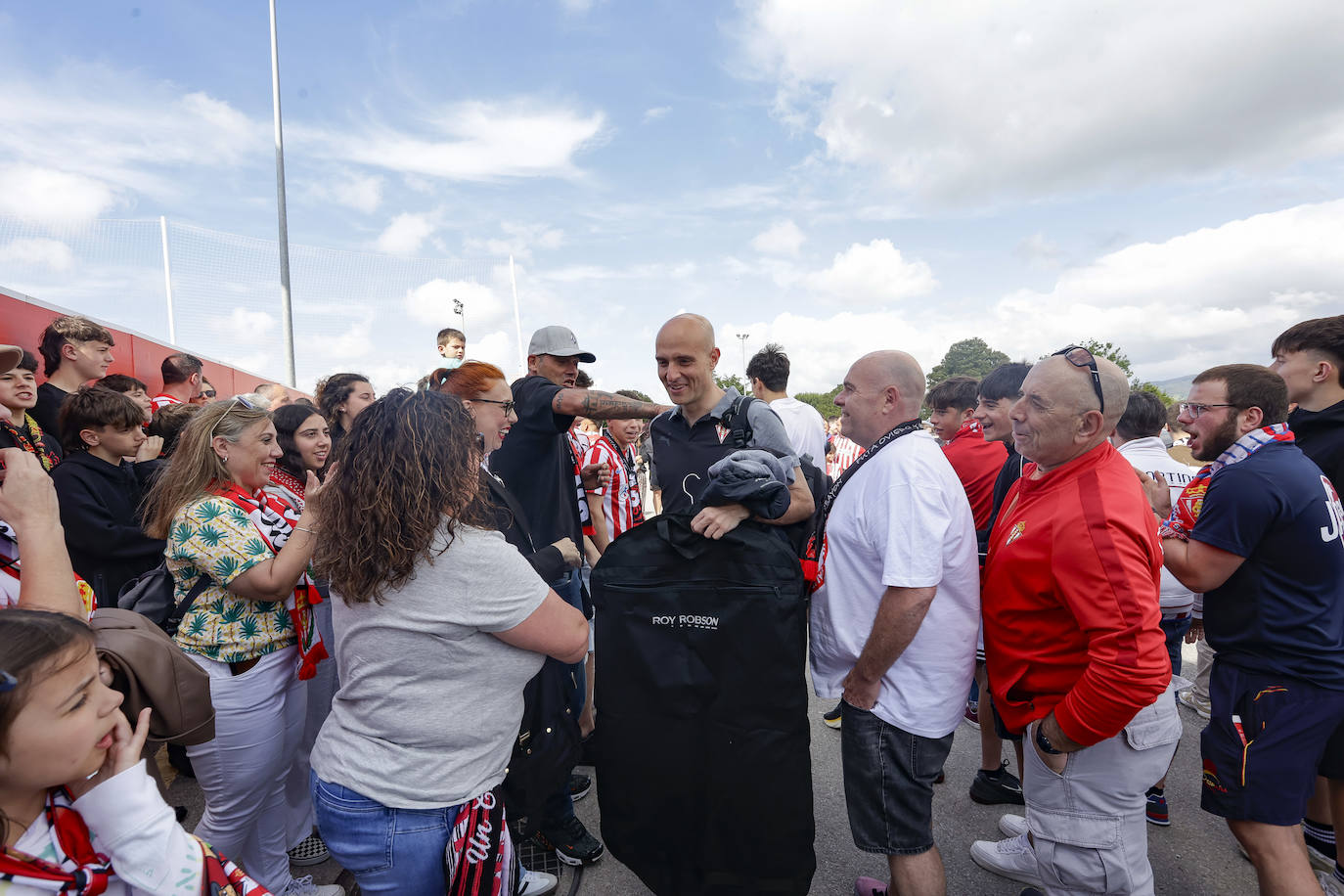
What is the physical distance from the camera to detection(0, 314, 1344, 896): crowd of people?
1535 mm

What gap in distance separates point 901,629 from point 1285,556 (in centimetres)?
146

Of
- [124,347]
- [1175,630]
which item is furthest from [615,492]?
[124,347]

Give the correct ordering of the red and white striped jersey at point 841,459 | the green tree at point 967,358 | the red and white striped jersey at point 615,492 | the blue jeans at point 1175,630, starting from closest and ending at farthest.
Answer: the blue jeans at point 1175,630 → the red and white striped jersey at point 615,492 → the red and white striped jersey at point 841,459 → the green tree at point 967,358

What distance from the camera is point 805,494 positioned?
208 centimetres

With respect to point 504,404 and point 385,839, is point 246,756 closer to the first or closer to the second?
point 385,839

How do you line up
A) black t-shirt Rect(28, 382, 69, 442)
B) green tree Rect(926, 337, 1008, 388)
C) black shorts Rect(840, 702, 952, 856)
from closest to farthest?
black shorts Rect(840, 702, 952, 856) → black t-shirt Rect(28, 382, 69, 442) → green tree Rect(926, 337, 1008, 388)

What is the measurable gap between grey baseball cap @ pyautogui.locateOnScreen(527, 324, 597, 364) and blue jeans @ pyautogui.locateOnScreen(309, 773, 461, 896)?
2.09 metres

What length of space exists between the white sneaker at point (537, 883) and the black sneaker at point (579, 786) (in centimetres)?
62

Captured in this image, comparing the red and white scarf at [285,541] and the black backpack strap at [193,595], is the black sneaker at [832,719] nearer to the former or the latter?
the red and white scarf at [285,541]

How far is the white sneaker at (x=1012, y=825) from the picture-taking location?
2963 millimetres

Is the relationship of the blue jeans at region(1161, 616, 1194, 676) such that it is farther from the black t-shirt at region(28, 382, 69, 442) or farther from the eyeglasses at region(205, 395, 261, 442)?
the black t-shirt at region(28, 382, 69, 442)

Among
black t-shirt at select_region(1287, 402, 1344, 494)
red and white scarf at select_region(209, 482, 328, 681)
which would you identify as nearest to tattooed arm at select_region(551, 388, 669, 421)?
red and white scarf at select_region(209, 482, 328, 681)

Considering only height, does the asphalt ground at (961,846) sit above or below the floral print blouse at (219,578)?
below

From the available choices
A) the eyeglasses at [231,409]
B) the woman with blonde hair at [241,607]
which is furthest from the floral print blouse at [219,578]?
the eyeglasses at [231,409]
